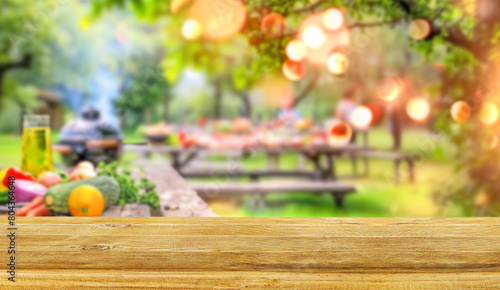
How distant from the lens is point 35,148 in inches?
55.0

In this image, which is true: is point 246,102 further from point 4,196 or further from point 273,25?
point 4,196

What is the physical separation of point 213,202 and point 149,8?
7.33 ft

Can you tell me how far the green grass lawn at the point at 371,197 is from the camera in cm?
403

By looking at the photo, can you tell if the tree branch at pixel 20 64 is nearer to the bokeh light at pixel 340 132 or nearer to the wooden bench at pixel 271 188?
the wooden bench at pixel 271 188

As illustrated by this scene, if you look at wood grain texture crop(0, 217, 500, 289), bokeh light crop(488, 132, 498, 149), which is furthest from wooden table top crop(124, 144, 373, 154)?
wood grain texture crop(0, 217, 500, 289)

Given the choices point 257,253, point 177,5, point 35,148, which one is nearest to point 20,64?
point 177,5

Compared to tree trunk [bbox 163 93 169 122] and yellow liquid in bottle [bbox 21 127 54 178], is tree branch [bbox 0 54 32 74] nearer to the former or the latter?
tree trunk [bbox 163 93 169 122]

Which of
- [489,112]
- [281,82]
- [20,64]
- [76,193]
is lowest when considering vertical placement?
[76,193]

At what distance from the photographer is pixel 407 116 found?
757 centimetres

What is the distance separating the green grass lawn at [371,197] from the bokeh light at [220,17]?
878mm

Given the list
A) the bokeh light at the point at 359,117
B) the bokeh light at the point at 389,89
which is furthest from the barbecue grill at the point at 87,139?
the bokeh light at the point at 389,89

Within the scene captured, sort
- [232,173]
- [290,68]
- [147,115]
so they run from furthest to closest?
[147,115] → [232,173] → [290,68]

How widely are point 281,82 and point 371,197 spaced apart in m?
1.57

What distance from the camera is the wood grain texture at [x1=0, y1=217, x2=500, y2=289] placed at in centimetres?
73
